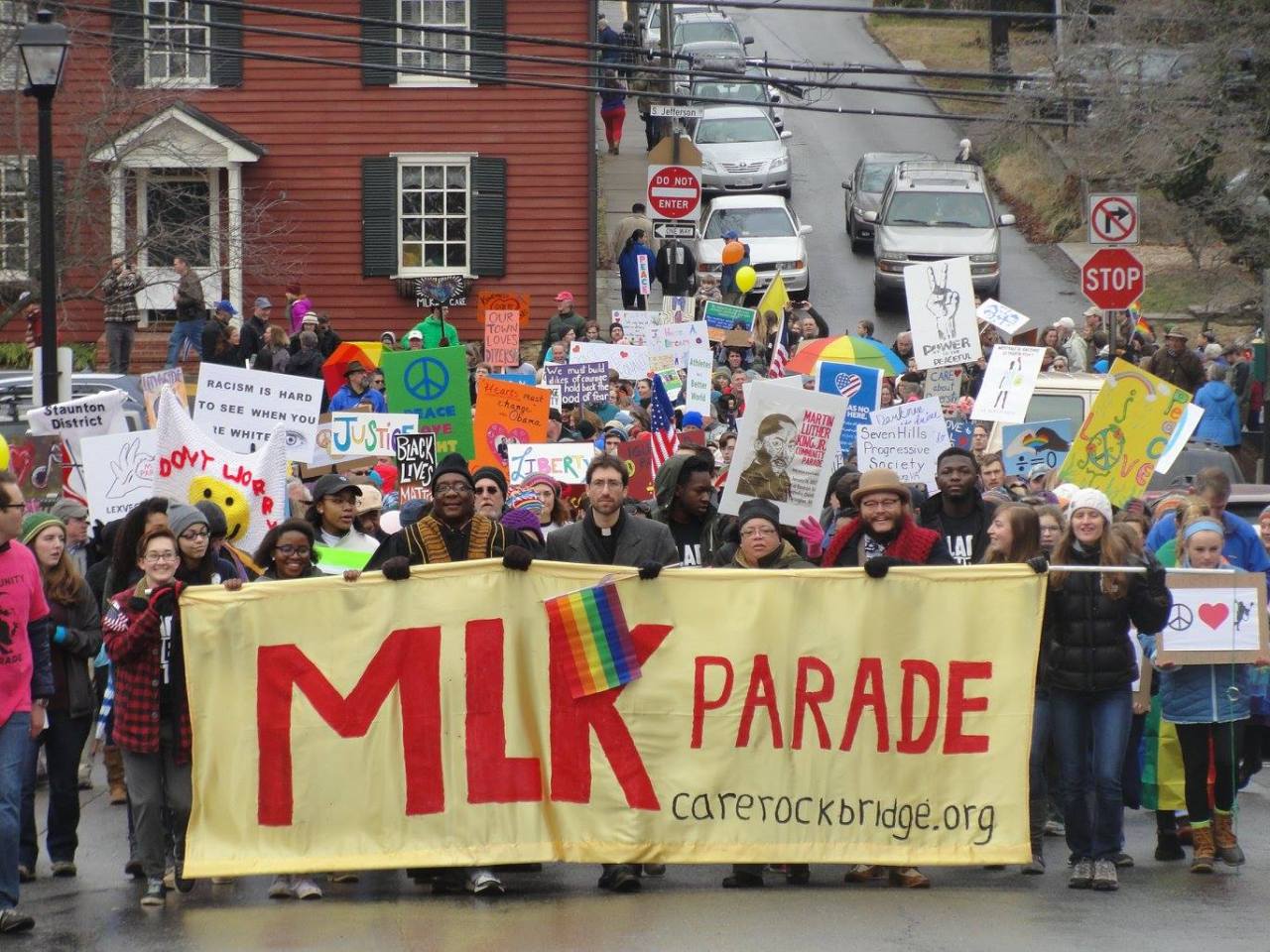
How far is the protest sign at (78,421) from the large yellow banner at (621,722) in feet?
17.6

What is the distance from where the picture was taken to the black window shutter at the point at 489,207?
105ft

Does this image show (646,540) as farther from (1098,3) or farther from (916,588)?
(1098,3)

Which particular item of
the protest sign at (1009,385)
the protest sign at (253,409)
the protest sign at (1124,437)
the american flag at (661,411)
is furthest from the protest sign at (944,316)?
the protest sign at (253,409)

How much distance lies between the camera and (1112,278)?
20.1 metres

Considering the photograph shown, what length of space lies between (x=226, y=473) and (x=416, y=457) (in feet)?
10.5

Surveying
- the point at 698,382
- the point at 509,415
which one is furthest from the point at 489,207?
the point at 509,415

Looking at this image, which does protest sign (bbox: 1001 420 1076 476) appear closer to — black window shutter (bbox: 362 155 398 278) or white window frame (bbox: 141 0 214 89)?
black window shutter (bbox: 362 155 398 278)

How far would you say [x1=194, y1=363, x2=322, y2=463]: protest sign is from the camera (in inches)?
552

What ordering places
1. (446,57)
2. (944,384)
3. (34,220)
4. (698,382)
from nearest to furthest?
(944,384), (698,382), (34,220), (446,57)

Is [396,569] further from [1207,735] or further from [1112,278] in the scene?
[1112,278]

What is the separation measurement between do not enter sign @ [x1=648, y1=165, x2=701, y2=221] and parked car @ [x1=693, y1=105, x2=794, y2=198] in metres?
13.2

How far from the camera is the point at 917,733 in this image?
9164 millimetres

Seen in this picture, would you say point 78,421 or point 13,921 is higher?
point 78,421

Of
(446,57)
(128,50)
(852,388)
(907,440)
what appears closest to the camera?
(907,440)
